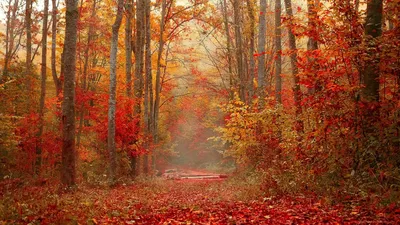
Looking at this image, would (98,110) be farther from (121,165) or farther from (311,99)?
(311,99)

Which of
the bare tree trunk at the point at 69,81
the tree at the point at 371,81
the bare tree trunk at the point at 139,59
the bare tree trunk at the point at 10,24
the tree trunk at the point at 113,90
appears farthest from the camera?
the bare tree trunk at the point at 10,24

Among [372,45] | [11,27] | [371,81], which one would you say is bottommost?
[371,81]

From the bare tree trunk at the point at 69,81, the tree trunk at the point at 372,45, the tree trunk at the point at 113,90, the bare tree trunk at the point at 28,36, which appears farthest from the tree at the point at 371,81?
the bare tree trunk at the point at 28,36

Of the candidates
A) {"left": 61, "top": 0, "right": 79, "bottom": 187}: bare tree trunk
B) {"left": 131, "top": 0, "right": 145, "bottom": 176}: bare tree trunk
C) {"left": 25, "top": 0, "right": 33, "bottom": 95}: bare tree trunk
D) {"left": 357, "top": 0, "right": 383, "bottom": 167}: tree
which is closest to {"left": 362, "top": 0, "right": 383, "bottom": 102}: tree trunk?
{"left": 357, "top": 0, "right": 383, "bottom": 167}: tree

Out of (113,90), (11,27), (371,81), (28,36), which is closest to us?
(371,81)

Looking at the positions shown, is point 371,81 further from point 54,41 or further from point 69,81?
point 54,41

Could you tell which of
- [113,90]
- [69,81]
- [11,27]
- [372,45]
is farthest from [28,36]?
[372,45]

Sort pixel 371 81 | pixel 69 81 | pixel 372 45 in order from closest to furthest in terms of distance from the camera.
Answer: pixel 372 45, pixel 371 81, pixel 69 81

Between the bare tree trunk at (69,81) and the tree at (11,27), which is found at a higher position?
the tree at (11,27)

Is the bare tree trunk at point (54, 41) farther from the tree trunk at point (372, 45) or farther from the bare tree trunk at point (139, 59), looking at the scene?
the tree trunk at point (372, 45)

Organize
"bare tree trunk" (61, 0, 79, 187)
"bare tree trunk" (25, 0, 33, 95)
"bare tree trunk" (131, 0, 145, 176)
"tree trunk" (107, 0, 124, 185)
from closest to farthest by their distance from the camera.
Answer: "bare tree trunk" (61, 0, 79, 187) < "tree trunk" (107, 0, 124, 185) < "bare tree trunk" (131, 0, 145, 176) < "bare tree trunk" (25, 0, 33, 95)

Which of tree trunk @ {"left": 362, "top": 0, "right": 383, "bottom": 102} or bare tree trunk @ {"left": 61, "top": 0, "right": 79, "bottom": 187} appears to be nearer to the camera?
tree trunk @ {"left": 362, "top": 0, "right": 383, "bottom": 102}

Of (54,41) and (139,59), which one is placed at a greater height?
(54,41)

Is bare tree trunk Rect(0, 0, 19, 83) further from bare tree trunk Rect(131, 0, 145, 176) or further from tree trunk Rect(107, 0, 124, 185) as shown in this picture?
tree trunk Rect(107, 0, 124, 185)
